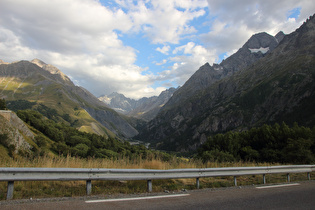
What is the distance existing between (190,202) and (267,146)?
2638 centimetres

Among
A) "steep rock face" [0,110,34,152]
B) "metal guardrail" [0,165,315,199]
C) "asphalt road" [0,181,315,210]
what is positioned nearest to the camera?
"asphalt road" [0,181,315,210]

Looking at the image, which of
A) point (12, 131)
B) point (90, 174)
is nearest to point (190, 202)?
point (90, 174)

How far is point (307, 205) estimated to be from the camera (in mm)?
7262

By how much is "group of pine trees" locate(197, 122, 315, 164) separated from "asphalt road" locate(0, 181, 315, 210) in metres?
13.1

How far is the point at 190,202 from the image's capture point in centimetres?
717

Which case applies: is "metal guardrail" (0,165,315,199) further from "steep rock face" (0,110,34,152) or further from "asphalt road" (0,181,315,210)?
"steep rock face" (0,110,34,152)

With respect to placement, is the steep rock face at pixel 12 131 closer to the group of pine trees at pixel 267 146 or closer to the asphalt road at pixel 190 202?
Result: the group of pine trees at pixel 267 146

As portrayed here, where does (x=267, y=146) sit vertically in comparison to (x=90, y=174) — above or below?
below

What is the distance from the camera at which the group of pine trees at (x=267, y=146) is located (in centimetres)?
2200

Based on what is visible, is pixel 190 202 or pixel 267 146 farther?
pixel 267 146

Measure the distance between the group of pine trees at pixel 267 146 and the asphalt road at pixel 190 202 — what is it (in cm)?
1309

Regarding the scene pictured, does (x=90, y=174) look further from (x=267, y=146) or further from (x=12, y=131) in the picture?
(x=12, y=131)

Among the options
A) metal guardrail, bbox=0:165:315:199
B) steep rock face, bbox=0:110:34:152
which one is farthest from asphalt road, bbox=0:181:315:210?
steep rock face, bbox=0:110:34:152

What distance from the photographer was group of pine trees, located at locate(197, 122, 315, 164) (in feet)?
72.2
